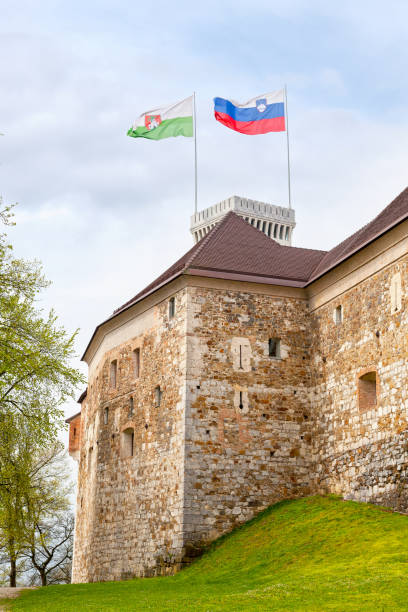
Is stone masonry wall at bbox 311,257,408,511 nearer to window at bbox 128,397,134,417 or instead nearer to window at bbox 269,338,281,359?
window at bbox 269,338,281,359

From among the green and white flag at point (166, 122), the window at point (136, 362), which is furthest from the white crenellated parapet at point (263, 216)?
the window at point (136, 362)

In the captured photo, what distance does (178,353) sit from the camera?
26.2m

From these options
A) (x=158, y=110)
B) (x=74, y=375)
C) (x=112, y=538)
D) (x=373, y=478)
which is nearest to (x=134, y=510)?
(x=112, y=538)

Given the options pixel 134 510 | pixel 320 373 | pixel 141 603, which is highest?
pixel 320 373

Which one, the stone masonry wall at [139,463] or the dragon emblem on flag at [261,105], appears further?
the dragon emblem on flag at [261,105]

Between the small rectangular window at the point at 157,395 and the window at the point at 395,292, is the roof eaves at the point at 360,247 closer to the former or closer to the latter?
the window at the point at 395,292

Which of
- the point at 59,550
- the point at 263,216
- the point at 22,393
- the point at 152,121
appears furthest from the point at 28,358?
the point at 263,216

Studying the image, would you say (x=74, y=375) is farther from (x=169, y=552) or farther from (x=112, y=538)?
(x=112, y=538)

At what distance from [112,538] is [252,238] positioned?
10.9 m

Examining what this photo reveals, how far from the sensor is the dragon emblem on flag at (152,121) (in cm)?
3234

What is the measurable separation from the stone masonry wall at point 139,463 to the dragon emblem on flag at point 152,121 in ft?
25.5

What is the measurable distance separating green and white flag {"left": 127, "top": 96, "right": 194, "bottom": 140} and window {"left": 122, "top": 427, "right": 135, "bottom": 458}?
10.9 meters

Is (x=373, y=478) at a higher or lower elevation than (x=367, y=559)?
higher

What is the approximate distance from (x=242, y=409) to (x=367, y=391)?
3915 mm
